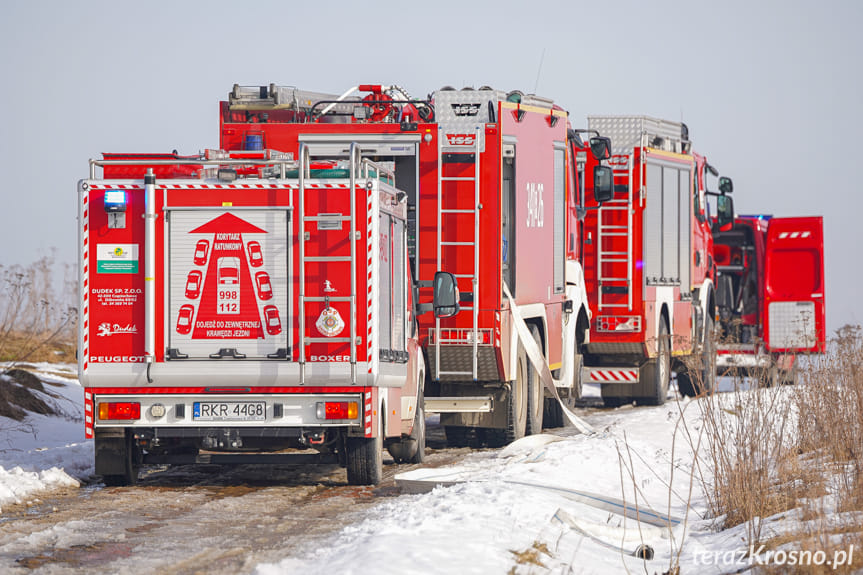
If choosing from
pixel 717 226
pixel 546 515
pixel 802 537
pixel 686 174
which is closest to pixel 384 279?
pixel 546 515

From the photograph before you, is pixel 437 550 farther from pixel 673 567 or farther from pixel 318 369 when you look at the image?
pixel 318 369

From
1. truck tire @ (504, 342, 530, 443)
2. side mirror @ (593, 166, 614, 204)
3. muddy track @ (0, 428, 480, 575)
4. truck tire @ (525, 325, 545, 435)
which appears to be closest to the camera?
muddy track @ (0, 428, 480, 575)

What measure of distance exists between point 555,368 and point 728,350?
30.1 ft

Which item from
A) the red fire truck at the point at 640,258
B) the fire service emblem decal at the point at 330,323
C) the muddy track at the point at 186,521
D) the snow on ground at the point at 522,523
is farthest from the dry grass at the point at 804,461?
the red fire truck at the point at 640,258

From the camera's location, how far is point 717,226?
24.6m

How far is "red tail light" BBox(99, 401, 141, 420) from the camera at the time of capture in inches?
428

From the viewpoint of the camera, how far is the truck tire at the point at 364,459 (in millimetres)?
11164

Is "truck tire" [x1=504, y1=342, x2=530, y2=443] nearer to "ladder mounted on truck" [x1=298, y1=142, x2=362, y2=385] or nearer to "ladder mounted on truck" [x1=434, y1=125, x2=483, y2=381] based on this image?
"ladder mounted on truck" [x1=434, y1=125, x2=483, y2=381]

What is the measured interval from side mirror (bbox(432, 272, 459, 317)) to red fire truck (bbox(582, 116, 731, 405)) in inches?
250

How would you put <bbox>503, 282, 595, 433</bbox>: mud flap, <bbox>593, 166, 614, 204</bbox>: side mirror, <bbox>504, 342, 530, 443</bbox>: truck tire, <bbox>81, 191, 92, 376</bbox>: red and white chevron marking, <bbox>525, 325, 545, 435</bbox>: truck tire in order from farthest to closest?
<bbox>593, 166, 614, 204</bbox>: side mirror < <bbox>525, 325, 545, 435</bbox>: truck tire < <bbox>504, 342, 530, 443</bbox>: truck tire < <bbox>503, 282, 595, 433</bbox>: mud flap < <bbox>81, 191, 92, 376</bbox>: red and white chevron marking

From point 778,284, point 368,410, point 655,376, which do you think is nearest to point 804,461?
point 368,410

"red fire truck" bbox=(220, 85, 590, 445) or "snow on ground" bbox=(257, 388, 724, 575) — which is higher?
"red fire truck" bbox=(220, 85, 590, 445)

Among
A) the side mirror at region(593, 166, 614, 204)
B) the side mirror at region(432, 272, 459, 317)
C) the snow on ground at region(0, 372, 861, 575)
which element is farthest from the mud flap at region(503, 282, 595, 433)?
the side mirror at region(593, 166, 614, 204)

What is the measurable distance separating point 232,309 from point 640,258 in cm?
1024
